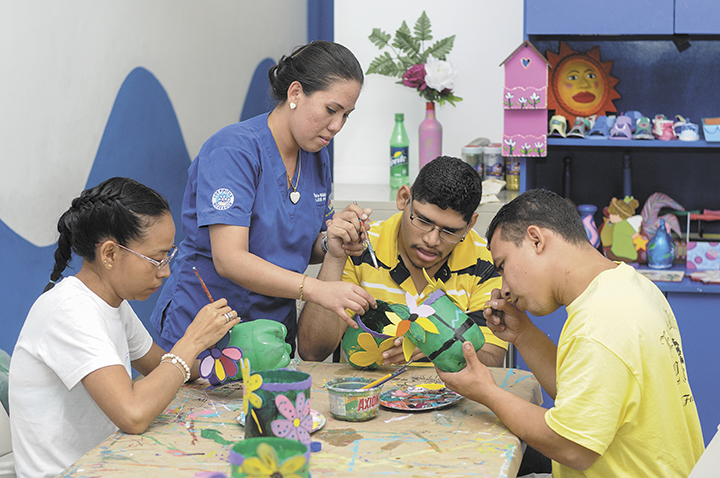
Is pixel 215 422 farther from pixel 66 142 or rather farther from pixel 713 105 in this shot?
pixel 713 105

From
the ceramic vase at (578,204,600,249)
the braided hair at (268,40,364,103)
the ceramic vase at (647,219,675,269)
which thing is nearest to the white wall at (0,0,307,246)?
the braided hair at (268,40,364,103)

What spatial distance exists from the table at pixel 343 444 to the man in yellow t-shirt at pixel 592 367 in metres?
0.07

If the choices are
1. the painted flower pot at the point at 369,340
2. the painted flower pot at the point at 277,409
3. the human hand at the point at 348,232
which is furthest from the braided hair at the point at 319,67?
the painted flower pot at the point at 277,409

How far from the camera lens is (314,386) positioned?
155 centimetres

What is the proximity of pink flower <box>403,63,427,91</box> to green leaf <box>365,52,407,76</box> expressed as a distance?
96 millimetres

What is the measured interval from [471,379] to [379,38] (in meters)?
2.56

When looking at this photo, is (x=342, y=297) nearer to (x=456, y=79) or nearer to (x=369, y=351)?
(x=369, y=351)

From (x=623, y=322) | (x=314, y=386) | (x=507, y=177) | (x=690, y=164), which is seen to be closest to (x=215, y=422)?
(x=314, y=386)

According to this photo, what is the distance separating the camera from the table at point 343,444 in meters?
1.13

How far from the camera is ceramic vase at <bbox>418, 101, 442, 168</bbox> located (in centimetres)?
336

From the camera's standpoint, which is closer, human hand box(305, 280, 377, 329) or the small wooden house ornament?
human hand box(305, 280, 377, 329)

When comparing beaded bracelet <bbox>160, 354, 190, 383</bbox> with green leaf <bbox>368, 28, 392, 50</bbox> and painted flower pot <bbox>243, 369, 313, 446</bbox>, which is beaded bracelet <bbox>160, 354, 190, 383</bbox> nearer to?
painted flower pot <bbox>243, 369, 313, 446</bbox>

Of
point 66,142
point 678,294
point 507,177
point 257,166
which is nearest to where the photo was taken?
point 257,166

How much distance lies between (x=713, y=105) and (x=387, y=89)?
64.3 inches
